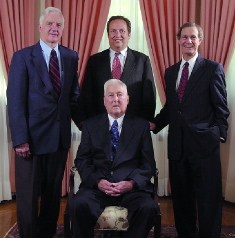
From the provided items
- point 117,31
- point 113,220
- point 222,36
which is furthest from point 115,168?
point 222,36

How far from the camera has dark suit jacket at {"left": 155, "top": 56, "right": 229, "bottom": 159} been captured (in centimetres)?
317

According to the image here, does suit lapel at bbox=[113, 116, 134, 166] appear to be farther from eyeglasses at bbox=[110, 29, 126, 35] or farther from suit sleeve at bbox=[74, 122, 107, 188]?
eyeglasses at bbox=[110, 29, 126, 35]

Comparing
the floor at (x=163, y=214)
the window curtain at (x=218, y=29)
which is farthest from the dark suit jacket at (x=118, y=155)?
the window curtain at (x=218, y=29)

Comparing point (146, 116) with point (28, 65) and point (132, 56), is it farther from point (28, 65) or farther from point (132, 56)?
point (28, 65)

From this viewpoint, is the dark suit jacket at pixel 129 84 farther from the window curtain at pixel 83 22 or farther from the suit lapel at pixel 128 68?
the window curtain at pixel 83 22

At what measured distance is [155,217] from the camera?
288 centimetres

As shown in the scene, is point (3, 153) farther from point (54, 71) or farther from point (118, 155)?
point (118, 155)

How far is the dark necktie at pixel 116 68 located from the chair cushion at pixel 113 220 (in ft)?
3.91

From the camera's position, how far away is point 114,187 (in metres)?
3.01

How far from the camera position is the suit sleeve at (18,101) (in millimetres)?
3080

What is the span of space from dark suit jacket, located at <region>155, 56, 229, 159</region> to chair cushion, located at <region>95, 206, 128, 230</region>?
676 mm

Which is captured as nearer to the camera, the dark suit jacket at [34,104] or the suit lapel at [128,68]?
the dark suit jacket at [34,104]

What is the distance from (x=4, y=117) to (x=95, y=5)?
1464 mm

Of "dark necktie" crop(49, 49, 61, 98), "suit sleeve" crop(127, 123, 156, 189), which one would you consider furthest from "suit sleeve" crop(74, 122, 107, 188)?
"dark necktie" crop(49, 49, 61, 98)
